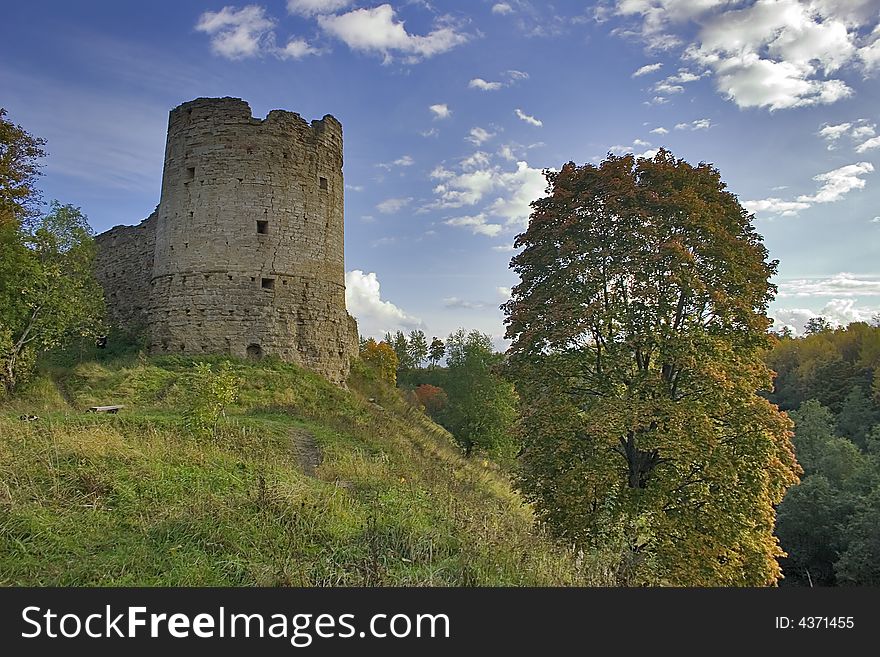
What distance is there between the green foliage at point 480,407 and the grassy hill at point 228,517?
15562mm

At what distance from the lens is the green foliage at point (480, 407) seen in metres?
26.7

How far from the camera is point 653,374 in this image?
30.5 feet

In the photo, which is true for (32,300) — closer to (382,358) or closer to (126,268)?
(126,268)

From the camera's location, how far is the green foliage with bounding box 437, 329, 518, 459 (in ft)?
87.7

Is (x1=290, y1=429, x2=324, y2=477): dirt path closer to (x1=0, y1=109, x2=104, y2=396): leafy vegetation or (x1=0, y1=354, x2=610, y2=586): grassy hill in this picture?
(x1=0, y1=354, x2=610, y2=586): grassy hill

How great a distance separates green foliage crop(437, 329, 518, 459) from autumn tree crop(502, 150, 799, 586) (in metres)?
16.0

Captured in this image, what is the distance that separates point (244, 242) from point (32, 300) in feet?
18.9

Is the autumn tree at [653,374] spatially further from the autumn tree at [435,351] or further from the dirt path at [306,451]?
the autumn tree at [435,351]

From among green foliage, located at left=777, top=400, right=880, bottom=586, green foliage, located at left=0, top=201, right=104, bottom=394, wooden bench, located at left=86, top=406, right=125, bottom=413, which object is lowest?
green foliage, located at left=777, top=400, right=880, bottom=586

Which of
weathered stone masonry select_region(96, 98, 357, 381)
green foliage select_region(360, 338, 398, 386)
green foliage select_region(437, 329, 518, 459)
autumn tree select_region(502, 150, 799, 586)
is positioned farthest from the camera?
green foliage select_region(360, 338, 398, 386)

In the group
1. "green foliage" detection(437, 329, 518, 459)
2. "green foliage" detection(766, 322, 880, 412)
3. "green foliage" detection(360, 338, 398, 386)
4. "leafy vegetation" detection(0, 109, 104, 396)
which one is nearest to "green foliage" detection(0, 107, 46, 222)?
"leafy vegetation" detection(0, 109, 104, 396)

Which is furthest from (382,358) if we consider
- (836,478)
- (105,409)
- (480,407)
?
(105,409)
